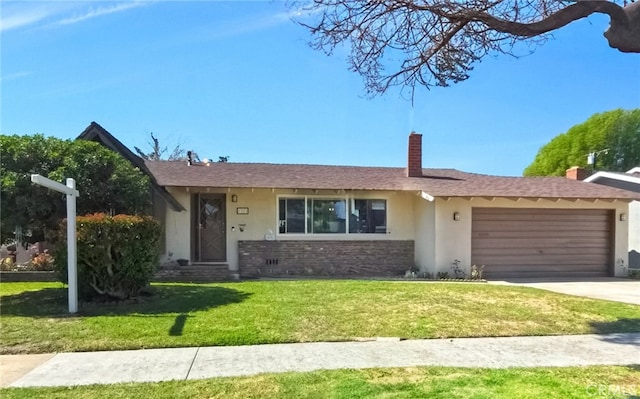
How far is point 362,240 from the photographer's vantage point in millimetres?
15734

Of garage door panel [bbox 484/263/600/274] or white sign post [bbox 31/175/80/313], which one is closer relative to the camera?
white sign post [bbox 31/175/80/313]

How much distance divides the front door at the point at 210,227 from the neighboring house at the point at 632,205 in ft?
49.6

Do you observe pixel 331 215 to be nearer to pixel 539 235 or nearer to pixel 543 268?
pixel 539 235

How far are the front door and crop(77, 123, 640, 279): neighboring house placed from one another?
0.03 meters

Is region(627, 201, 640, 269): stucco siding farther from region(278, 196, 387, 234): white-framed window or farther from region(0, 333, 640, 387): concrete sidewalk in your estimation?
region(0, 333, 640, 387): concrete sidewalk

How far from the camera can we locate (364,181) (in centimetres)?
1623

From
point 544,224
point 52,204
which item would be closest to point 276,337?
point 52,204

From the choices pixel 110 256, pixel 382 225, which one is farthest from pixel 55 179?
pixel 382 225

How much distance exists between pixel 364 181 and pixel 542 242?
6.10 m

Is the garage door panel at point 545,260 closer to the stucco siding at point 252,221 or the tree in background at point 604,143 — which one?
the stucco siding at point 252,221

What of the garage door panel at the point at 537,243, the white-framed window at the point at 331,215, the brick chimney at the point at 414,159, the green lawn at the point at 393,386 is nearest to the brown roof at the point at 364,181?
the brick chimney at the point at 414,159

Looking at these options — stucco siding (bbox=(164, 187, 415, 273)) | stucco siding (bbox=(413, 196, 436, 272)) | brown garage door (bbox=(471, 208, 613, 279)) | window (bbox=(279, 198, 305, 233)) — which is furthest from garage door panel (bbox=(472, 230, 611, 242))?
window (bbox=(279, 198, 305, 233))

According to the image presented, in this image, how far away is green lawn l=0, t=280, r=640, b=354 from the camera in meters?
6.59

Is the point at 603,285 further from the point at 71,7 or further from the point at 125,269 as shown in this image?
the point at 71,7
